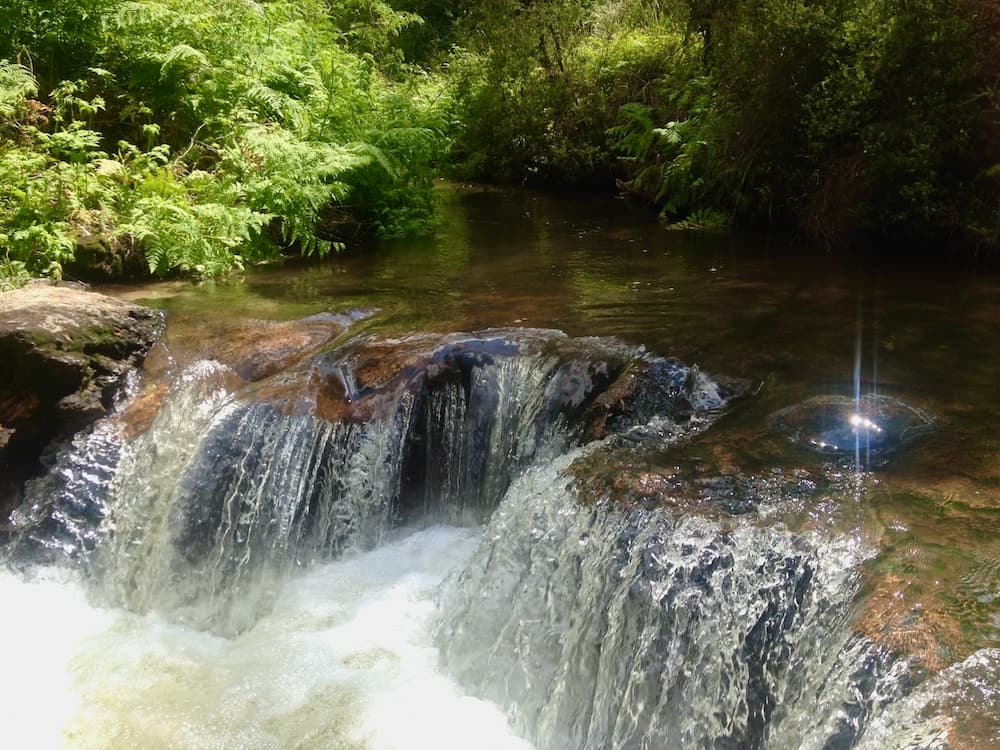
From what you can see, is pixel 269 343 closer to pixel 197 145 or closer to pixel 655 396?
pixel 655 396

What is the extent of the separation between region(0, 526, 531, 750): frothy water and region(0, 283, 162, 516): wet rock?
89 cm

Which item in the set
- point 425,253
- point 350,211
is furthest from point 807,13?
point 350,211

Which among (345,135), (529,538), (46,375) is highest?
(345,135)

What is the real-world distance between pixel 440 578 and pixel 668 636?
190 centimetres

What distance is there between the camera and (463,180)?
1944 cm

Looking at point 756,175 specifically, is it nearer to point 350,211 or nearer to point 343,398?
point 350,211

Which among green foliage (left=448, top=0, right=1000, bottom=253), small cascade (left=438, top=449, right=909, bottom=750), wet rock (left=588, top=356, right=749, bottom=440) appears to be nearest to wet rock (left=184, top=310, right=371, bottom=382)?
wet rock (left=588, top=356, right=749, bottom=440)

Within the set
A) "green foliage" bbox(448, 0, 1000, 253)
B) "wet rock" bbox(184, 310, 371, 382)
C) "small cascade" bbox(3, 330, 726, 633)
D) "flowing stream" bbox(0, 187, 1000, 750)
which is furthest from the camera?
"green foliage" bbox(448, 0, 1000, 253)

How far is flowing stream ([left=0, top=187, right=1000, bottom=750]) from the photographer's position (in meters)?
3.78

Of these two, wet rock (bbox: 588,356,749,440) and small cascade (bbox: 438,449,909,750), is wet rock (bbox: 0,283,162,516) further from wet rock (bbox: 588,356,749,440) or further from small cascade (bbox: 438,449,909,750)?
wet rock (bbox: 588,356,749,440)

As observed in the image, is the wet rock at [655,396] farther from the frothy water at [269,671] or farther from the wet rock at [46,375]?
the wet rock at [46,375]

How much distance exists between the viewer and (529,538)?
4.82 meters

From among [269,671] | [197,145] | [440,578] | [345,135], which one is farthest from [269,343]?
[345,135]

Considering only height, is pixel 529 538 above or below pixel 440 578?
above
